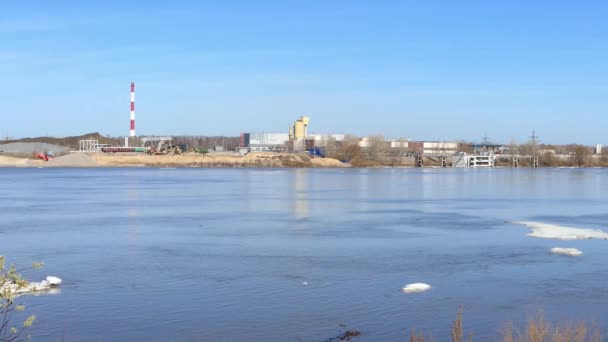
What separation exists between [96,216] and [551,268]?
13.2m

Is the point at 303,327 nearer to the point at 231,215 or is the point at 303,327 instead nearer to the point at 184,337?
the point at 184,337

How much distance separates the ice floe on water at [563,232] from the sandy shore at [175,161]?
68.1 metres

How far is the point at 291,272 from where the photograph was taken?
1107cm

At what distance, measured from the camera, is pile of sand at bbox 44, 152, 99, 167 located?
8425cm

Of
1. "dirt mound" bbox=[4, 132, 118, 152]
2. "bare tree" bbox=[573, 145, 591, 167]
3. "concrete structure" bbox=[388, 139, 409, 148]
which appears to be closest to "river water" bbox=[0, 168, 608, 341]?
"bare tree" bbox=[573, 145, 591, 167]

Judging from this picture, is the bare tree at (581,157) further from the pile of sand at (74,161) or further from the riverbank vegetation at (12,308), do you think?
the riverbank vegetation at (12,308)

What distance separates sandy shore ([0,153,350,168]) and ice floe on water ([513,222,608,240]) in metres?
68.1

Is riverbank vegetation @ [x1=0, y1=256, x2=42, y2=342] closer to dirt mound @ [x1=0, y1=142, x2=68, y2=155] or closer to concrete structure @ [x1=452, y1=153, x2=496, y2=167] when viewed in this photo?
concrete structure @ [x1=452, y1=153, x2=496, y2=167]

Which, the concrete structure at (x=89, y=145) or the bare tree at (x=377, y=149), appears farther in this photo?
the concrete structure at (x=89, y=145)

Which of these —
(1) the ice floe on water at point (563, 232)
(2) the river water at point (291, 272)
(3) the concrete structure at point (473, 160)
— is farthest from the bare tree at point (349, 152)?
(1) the ice floe on water at point (563, 232)

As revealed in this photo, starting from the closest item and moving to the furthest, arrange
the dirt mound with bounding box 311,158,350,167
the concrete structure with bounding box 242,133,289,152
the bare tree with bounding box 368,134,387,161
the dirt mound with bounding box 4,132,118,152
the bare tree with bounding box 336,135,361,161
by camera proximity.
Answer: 1. the dirt mound with bounding box 311,158,350,167
2. the bare tree with bounding box 368,134,387,161
3. the bare tree with bounding box 336,135,361,161
4. the concrete structure with bounding box 242,133,289,152
5. the dirt mound with bounding box 4,132,118,152

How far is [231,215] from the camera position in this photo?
20.3m

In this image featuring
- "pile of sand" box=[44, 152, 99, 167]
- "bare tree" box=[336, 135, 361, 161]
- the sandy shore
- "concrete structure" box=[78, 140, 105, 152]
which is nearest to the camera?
"pile of sand" box=[44, 152, 99, 167]

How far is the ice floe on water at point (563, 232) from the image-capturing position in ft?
50.4
